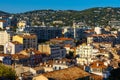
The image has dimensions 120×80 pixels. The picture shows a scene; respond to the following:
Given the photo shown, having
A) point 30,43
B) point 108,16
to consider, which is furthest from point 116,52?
point 108,16

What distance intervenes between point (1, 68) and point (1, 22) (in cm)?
6560

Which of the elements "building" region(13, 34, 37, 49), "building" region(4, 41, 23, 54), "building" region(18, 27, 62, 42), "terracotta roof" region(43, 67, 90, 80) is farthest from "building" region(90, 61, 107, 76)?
"building" region(18, 27, 62, 42)

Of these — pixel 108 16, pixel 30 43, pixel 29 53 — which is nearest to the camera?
pixel 29 53

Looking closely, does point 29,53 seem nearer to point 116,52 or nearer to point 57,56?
point 57,56

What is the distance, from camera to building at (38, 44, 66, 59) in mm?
75375

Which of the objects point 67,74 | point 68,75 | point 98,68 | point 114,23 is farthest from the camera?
point 114,23

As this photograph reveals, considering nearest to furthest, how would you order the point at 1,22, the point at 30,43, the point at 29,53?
1. the point at 29,53
2. the point at 30,43
3. the point at 1,22

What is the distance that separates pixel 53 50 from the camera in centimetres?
7594

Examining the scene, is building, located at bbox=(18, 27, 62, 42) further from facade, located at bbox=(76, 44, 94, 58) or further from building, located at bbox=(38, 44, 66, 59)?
building, located at bbox=(38, 44, 66, 59)

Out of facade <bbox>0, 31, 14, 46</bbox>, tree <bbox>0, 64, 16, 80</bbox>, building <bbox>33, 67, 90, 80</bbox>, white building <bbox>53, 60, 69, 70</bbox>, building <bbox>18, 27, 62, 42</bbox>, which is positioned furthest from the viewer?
building <bbox>18, 27, 62, 42</bbox>

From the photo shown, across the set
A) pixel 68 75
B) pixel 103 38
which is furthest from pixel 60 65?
pixel 103 38

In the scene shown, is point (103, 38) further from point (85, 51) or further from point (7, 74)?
point (7, 74)

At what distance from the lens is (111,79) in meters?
48.7

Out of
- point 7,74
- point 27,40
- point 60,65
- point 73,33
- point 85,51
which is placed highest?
point 73,33
